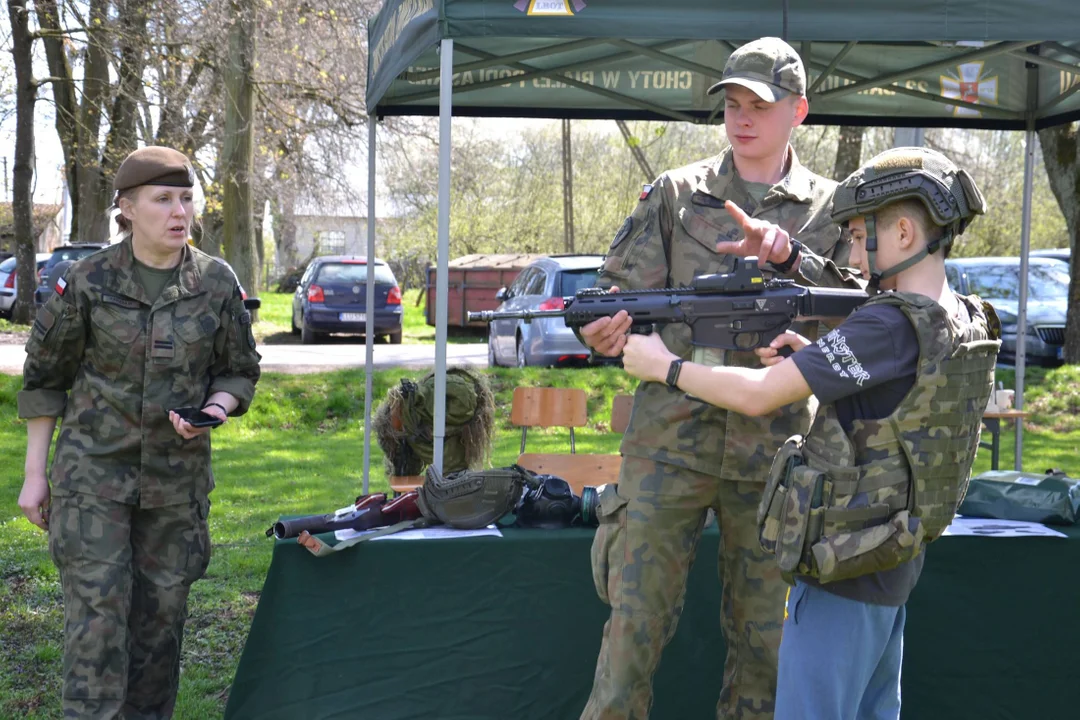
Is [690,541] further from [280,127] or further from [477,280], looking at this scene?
[477,280]

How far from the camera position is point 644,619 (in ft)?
9.59

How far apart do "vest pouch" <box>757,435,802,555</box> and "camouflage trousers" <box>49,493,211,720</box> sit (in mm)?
1961

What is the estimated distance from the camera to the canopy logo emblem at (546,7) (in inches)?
140

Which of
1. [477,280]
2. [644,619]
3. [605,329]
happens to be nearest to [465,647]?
[644,619]

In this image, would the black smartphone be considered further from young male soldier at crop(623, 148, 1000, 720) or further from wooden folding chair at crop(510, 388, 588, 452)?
wooden folding chair at crop(510, 388, 588, 452)

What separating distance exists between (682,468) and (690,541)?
212mm

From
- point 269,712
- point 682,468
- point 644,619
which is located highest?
point 682,468

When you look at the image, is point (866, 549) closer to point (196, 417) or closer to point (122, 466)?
point (196, 417)

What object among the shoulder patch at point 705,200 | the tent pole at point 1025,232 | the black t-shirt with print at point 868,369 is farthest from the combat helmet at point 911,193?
the tent pole at point 1025,232

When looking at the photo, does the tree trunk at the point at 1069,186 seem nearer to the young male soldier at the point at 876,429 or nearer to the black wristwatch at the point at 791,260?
the black wristwatch at the point at 791,260

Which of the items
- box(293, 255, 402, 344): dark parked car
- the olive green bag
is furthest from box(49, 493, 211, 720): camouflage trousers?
box(293, 255, 402, 344): dark parked car

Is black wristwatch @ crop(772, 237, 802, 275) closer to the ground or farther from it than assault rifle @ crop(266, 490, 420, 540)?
farther from it

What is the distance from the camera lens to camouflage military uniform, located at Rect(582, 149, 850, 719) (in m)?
2.93

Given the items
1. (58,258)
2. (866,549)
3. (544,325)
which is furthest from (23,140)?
(866,549)
